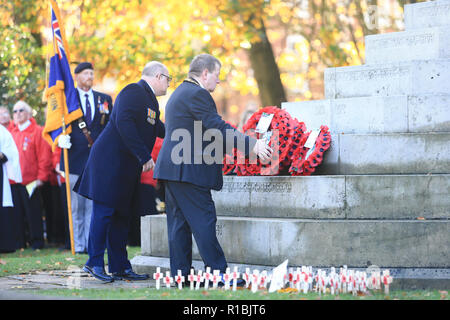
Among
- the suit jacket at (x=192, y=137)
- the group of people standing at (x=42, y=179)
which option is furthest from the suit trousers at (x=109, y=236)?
the group of people standing at (x=42, y=179)

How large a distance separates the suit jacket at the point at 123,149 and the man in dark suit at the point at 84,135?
329 cm

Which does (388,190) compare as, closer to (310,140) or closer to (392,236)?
(392,236)

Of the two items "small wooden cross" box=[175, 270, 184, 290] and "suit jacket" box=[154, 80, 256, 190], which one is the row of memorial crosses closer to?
"small wooden cross" box=[175, 270, 184, 290]

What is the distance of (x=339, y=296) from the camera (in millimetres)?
6844

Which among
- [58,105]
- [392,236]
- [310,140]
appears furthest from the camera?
[58,105]

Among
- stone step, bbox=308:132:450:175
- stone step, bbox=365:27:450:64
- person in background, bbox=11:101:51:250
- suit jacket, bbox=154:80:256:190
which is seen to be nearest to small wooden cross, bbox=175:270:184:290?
suit jacket, bbox=154:80:256:190

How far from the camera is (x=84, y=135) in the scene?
12.0 m

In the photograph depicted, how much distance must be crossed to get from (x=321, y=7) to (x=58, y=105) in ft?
28.4

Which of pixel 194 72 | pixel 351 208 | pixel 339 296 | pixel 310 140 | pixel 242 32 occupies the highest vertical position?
pixel 242 32

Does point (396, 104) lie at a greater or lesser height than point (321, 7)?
lesser

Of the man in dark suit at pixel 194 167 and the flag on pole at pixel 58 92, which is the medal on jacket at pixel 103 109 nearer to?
the flag on pole at pixel 58 92

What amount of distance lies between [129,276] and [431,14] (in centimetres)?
504

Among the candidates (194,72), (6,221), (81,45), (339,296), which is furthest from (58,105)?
(81,45)
